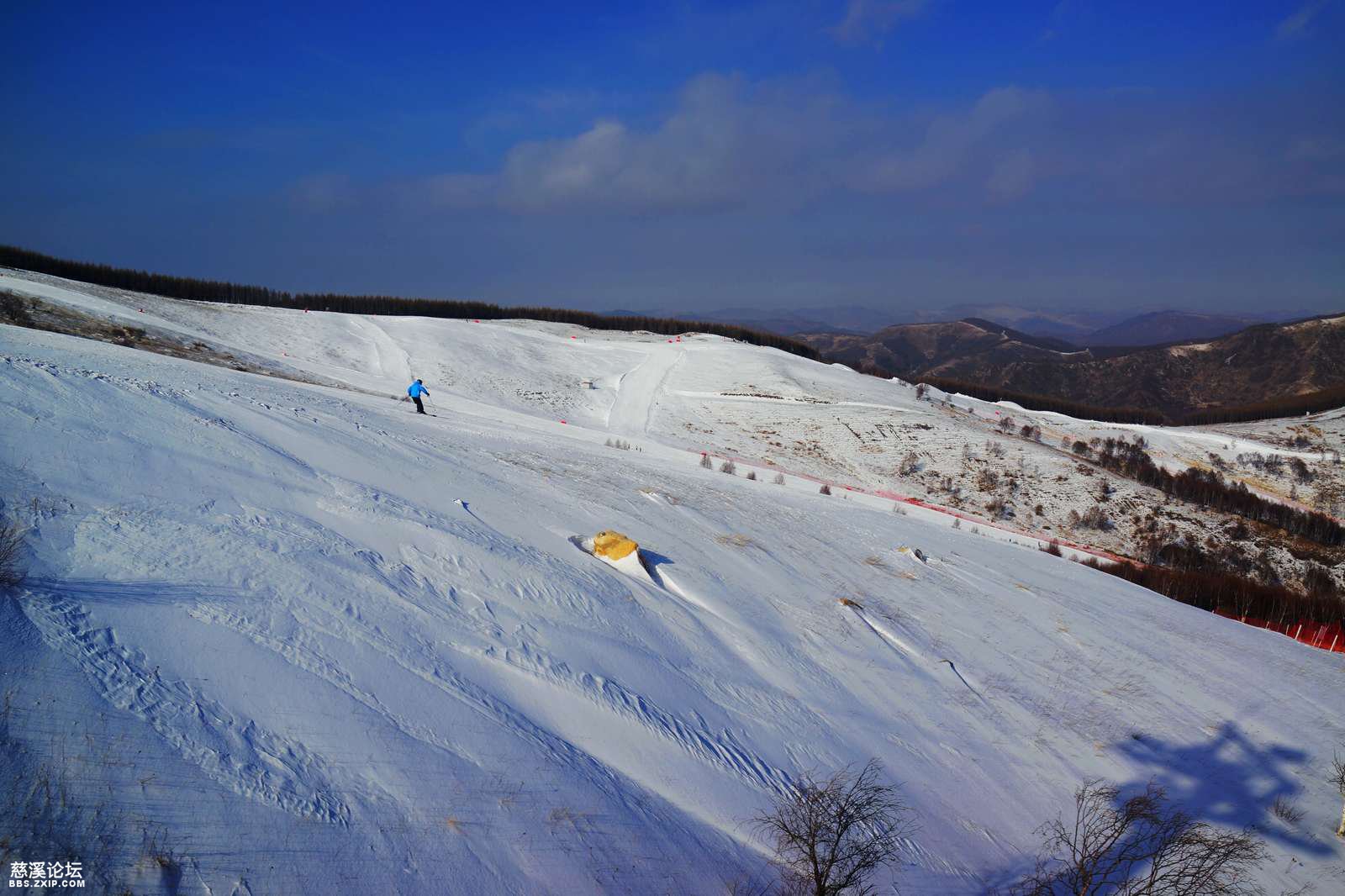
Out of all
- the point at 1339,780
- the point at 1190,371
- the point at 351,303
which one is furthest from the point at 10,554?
the point at 1190,371

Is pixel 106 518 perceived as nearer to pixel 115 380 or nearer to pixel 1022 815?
pixel 115 380

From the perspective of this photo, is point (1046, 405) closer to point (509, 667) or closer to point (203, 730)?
point (509, 667)

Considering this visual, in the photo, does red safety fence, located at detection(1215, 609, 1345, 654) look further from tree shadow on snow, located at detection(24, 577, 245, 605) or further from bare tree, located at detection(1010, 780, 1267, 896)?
tree shadow on snow, located at detection(24, 577, 245, 605)

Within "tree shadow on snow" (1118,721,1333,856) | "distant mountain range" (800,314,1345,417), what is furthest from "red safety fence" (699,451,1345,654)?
"distant mountain range" (800,314,1345,417)

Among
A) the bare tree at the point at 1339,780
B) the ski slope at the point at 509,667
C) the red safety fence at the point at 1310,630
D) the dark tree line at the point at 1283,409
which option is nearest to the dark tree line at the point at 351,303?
the ski slope at the point at 509,667

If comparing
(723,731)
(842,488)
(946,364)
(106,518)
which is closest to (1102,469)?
(842,488)

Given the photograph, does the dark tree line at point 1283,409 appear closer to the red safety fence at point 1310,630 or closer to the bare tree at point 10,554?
the red safety fence at point 1310,630
